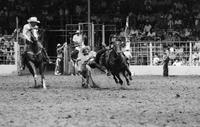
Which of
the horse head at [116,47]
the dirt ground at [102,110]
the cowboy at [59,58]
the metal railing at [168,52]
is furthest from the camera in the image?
the cowboy at [59,58]

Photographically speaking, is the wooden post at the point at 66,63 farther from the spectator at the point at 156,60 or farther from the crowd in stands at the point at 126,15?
the spectator at the point at 156,60

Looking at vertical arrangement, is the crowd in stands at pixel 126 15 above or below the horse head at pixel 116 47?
above

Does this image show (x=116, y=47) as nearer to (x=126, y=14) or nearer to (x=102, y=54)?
(x=102, y=54)

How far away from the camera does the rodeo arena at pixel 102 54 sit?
1732 centimetres

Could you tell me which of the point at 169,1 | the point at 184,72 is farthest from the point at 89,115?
the point at 169,1

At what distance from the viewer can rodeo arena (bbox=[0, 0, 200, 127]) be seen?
17317mm

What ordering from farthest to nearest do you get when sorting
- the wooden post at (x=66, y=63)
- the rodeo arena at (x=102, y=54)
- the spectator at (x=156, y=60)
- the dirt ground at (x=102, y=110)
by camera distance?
the wooden post at (x=66, y=63), the spectator at (x=156, y=60), the rodeo arena at (x=102, y=54), the dirt ground at (x=102, y=110)

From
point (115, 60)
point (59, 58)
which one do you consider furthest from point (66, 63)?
point (115, 60)

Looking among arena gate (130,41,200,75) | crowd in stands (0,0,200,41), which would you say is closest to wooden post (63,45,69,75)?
crowd in stands (0,0,200,41)

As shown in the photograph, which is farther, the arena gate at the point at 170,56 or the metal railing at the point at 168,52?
the metal railing at the point at 168,52

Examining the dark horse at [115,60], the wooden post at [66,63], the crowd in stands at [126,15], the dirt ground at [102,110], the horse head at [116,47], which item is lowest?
the wooden post at [66,63]

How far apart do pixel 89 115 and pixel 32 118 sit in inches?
44.4

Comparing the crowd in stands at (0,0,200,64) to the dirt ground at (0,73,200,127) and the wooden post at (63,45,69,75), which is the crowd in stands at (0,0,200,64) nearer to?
the wooden post at (63,45,69,75)

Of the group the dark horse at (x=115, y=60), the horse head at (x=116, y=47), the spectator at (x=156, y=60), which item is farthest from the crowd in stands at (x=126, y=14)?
the horse head at (x=116, y=47)
